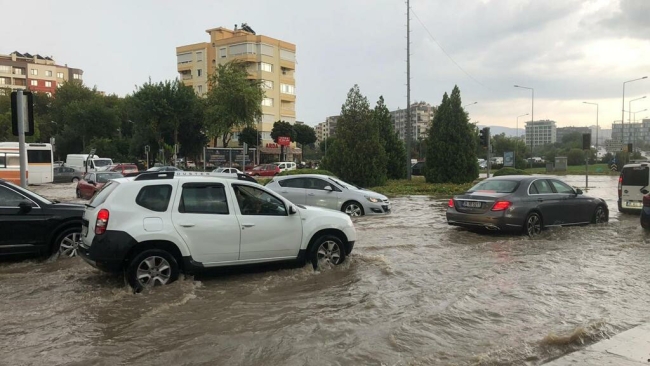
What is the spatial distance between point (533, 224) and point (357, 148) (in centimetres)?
1727

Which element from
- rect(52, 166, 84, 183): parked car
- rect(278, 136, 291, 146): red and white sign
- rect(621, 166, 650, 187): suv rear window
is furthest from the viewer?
rect(278, 136, 291, 146): red and white sign

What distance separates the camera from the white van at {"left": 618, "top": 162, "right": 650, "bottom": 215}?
15.9 metres

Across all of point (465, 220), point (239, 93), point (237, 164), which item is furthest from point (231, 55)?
point (465, 220)

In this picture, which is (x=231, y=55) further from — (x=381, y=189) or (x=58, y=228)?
(x=58, y=228)

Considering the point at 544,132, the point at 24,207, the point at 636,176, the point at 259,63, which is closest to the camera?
the point at 24,207

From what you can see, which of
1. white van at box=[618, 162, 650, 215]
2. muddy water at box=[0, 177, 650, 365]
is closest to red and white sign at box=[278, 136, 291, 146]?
white van at box=[618, 162, 650, 215]

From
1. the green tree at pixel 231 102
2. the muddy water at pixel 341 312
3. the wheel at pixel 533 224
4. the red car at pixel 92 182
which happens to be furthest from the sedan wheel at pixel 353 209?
the green tree at pixel 231 102

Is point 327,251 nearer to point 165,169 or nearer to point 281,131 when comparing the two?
point 165,169

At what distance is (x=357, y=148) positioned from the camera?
28609 millimetres

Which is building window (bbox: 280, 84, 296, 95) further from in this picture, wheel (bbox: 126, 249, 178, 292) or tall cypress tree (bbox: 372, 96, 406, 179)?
wheel (bbox: 126, 249, 178, 292)

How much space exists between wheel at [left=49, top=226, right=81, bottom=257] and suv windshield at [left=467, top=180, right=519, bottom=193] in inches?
350

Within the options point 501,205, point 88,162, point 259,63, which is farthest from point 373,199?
point 259,63

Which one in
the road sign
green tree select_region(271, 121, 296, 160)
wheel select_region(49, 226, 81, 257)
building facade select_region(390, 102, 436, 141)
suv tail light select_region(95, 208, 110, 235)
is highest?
building facade select_region(390, 102, 436, 141)

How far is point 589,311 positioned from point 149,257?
18.7 ft
